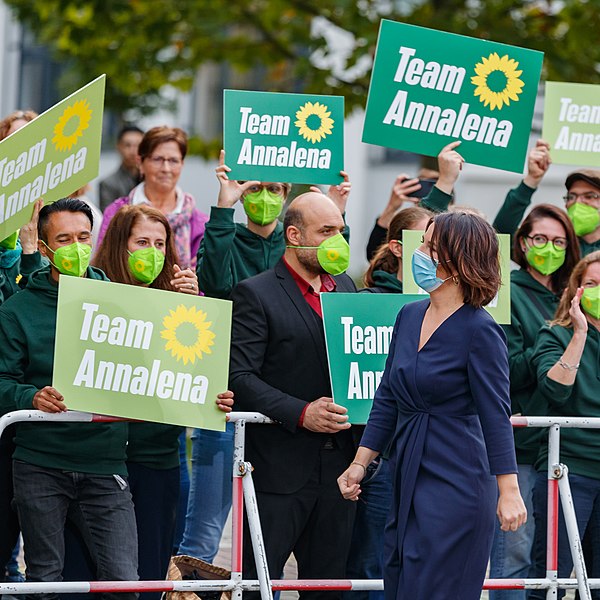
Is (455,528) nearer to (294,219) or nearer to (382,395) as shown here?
(382,395)

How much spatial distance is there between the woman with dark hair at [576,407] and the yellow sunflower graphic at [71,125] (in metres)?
2.52

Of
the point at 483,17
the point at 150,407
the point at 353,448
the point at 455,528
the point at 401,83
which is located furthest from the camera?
the point at 483,17

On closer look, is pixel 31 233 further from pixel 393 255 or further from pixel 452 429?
pixel 452 429

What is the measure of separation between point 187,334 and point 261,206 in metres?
1.29

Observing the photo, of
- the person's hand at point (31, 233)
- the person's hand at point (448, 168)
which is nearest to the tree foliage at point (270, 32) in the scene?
the person's hand at point (448, 168)

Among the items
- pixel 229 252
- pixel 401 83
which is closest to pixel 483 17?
pixel 401 83

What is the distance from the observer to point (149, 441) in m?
6.85

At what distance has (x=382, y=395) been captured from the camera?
5.93 metres

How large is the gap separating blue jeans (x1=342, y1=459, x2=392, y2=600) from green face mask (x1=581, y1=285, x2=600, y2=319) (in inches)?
50.4

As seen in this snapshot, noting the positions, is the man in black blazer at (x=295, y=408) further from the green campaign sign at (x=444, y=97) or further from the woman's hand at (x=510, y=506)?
the green campaign sign at (x=444, y=97)

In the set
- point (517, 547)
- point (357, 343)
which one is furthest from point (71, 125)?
point (517, 547)

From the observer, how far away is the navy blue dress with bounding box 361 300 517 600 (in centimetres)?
557

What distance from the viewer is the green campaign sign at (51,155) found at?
6.77 m

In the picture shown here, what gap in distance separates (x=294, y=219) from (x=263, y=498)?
1343 millimetres
